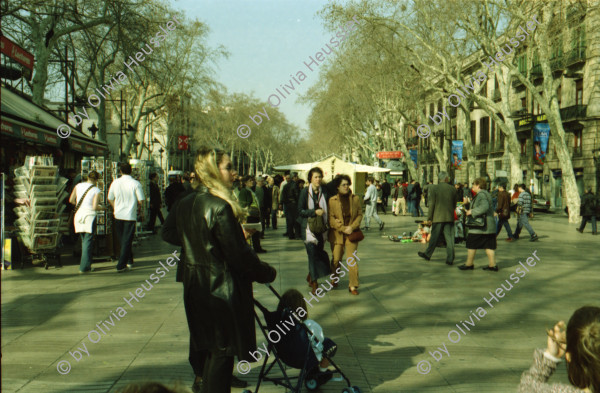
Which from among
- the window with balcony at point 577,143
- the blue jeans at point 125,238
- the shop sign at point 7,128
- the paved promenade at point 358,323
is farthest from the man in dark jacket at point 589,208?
the window with balcony at point 577,143

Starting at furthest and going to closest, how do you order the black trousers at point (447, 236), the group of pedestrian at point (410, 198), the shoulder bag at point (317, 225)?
the group of pedestrian at point (410, 198)
the black trousers at point (447, 236)
the shoulder bag at point (317, 225)

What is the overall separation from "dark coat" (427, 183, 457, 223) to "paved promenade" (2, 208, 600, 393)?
91 cm

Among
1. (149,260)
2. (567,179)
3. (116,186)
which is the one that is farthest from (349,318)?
(567,179)

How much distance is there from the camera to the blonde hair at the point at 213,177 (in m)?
3.29

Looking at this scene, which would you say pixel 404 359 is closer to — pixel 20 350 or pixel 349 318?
pixel 349 318

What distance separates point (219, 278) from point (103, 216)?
8.48 metres

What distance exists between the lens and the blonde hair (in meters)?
3.29

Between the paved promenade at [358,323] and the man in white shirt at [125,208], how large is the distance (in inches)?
18.1

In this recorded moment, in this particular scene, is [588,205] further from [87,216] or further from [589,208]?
[87,216]

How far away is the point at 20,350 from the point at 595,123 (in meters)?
34.2

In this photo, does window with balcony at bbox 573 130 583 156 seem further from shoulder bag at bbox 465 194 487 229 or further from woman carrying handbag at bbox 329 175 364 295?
woman carrying handbag at bbox 329 175 364 295

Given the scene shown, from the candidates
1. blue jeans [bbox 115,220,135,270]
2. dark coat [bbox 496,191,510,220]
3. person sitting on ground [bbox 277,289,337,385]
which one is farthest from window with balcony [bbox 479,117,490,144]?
person sitting on ground [bbox 277,289,337,385]

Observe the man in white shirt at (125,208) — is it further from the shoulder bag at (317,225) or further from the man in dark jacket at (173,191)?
the man in dark jacket at (173,191)

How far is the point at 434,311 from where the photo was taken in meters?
6.95
